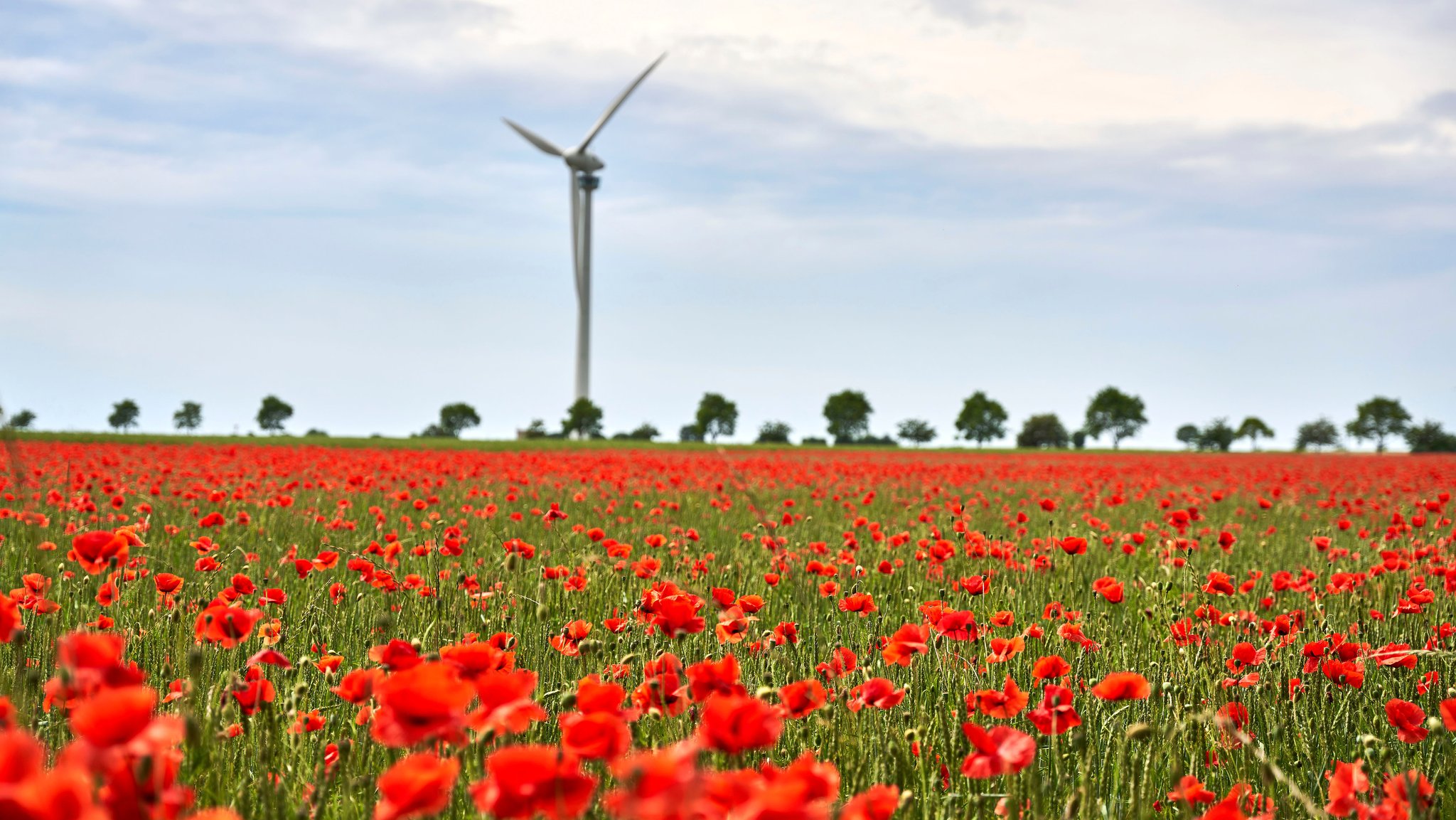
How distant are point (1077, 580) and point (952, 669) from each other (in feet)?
8.83

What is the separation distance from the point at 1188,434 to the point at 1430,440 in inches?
1993

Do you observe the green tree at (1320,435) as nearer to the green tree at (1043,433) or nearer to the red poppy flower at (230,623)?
the green tree at (1043,433)

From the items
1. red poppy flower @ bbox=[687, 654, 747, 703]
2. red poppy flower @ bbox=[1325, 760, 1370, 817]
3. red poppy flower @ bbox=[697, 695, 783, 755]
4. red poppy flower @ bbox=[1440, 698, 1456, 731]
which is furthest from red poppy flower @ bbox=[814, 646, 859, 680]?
red poppy flower @ bbox=[1440, 698, 1456, 731]

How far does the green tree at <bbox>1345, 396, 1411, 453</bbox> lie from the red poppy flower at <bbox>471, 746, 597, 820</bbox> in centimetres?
11027

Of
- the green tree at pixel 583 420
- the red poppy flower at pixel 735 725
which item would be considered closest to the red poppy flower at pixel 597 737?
the red poppy flower at pixel 735 725

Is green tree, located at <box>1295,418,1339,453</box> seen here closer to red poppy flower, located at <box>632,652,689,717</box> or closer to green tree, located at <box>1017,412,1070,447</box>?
green tree, located at <box>1017,412,1070,447</box>

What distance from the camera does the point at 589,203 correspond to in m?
53.4

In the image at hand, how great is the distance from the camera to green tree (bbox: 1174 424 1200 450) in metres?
115

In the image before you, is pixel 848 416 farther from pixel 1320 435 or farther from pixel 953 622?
pixel 953 622

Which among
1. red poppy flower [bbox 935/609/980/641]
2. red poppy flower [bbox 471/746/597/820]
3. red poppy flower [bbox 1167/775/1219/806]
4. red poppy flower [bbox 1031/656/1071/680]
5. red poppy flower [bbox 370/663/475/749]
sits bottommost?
red poppy flower [bbox 1167/775/1219/806]

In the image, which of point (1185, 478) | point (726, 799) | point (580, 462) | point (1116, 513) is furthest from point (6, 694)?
point (1185, 478)

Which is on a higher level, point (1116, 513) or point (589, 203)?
point (589, 203)

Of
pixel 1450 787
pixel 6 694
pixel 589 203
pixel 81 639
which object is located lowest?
pixel 1450 787

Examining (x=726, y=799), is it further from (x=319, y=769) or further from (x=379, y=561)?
(x=379, y=561)
